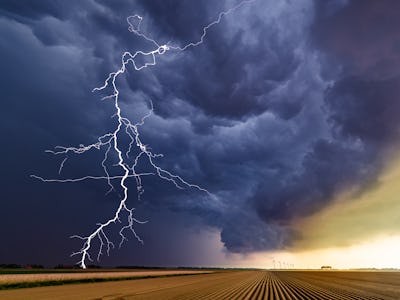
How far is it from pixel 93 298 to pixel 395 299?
16.9m

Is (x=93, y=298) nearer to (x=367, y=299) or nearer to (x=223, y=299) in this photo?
(x=223, y=299)

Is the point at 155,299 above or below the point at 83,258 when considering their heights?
below

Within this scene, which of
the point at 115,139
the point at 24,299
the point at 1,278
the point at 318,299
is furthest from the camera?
the point at 115,139

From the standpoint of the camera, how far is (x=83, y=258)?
1283 inches

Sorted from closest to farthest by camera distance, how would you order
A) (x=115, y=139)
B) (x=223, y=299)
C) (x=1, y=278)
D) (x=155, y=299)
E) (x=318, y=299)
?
(x=155, y=299) < (x=223, y=299) < (x=318, y=299) < (x=1, y=278) < (x=115, y=139)

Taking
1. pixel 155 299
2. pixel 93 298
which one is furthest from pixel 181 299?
pixel 93 298

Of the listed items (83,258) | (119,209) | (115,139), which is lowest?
(83,258)

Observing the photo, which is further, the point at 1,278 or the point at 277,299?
the point at 1,278

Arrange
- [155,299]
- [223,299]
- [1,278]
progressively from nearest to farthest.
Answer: [155,299] → [223,299] → [1,278]

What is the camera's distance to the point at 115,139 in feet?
103

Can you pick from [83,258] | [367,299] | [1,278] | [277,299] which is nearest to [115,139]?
[83,258]

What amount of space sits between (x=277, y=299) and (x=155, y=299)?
7.00 meters

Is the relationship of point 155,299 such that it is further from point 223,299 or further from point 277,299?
point 277,299

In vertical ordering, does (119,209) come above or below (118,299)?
above
